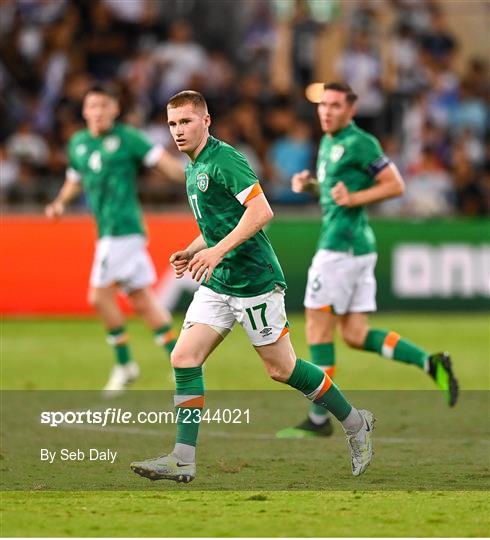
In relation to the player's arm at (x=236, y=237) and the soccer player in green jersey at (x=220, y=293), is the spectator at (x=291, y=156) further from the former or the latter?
the player's arm at (x=236, y=237)

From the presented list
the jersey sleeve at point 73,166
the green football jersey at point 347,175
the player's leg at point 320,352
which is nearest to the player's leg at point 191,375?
the player's leg at point 320,352

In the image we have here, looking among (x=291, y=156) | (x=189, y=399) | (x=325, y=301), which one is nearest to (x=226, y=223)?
(x=189, y=399)

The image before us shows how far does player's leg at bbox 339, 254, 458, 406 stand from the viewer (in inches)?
394

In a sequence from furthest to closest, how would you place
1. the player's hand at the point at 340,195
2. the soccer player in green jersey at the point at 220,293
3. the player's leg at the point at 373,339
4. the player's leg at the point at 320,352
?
the player's leg at the point at 373,339 < the player's leg at the point at 320,352 < the player's hand at the point at 340,195 < the soccer player in green jersey at the point at 220,293

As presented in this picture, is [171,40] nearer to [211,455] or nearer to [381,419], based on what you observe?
[381,419]

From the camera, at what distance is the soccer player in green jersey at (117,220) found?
12008mm

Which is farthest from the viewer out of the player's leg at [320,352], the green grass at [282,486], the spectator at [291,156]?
the spectator at [291,156]

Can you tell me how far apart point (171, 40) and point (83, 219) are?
520 cm

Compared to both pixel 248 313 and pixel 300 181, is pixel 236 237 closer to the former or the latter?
pixel 248 313

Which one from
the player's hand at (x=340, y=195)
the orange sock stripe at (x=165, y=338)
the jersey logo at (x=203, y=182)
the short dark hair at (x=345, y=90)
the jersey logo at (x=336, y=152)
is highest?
the short dark hair at (x=345, y=90)

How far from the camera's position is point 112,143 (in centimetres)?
1208

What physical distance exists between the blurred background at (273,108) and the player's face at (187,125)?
10.7 meters

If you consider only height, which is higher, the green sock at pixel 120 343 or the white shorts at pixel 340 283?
the white shorts at pixel 340 283

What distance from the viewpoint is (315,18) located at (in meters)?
23.1
